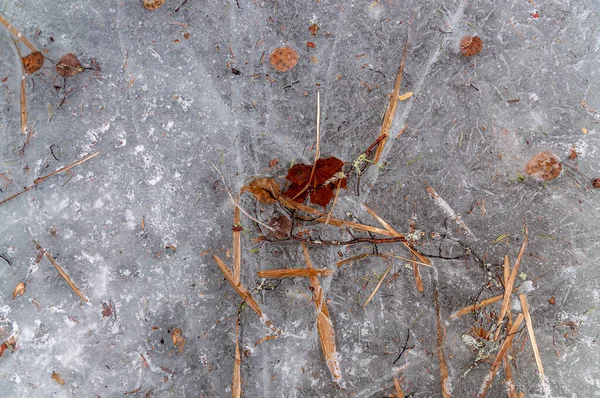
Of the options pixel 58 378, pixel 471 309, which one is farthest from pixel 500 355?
pixel 58 378

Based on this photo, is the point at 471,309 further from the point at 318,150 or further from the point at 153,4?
the point at 153,4

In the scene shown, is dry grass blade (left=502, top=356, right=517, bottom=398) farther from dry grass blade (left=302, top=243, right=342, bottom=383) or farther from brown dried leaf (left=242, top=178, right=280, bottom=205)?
brown dried leaf (left=242, top=178, right=280, bottom=205)

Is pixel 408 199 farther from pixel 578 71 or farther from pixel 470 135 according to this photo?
pixel 578 71

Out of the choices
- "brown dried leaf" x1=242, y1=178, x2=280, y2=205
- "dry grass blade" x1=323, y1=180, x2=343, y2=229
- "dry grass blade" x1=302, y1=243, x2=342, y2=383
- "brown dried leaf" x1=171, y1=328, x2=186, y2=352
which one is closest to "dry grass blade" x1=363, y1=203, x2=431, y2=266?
"dry grass blade" x1=323, y1=180, x2=343, y2=229

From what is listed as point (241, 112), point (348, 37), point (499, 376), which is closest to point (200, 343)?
point (241, 112)

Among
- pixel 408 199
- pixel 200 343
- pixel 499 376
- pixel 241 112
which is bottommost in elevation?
pixel 200 343

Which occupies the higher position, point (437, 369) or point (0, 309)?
point (437, 369)

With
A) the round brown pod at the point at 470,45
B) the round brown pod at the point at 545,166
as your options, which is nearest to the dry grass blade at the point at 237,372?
the round brown pod at the point at 545,166
